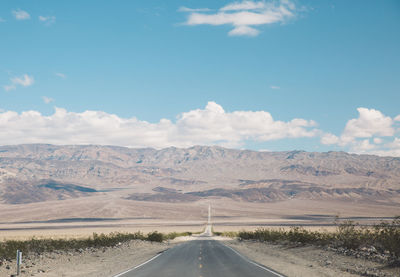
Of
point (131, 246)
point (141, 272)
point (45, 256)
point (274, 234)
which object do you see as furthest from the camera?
point (274, 234)

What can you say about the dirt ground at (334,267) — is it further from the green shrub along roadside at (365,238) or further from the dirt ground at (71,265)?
the dirt ground at (71,265)

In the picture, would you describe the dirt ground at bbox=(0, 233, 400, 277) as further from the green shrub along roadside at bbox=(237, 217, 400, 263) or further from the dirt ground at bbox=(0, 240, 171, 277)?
the green shrub along roadside at bbox=(237, 217, 400, 263)

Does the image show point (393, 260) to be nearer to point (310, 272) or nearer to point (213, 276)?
point (310, 272)

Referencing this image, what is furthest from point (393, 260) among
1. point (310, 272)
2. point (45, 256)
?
point (45, 256)

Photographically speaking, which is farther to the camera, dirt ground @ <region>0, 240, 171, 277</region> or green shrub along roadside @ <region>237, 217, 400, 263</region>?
green shrub along roadside @ <region>237, 217, 400, 263</region>

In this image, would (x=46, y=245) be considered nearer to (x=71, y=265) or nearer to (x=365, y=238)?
(x=71, y=265)

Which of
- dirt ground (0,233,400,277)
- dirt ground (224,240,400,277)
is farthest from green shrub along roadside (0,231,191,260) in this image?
dirt ground (224,240,400,277)

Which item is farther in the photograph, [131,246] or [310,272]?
[131,246]

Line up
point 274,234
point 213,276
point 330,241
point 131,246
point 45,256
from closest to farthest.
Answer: point 213,276 → point 45,256 → point 330,241 → point 131,246 → point 274,234

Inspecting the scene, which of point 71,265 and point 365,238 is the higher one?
point 365,238

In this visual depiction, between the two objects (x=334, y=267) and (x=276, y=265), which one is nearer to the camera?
(x=334, y=267)

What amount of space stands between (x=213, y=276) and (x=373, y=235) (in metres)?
15.3

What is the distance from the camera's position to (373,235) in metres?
29.5

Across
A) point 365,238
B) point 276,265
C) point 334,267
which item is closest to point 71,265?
point 276,265
